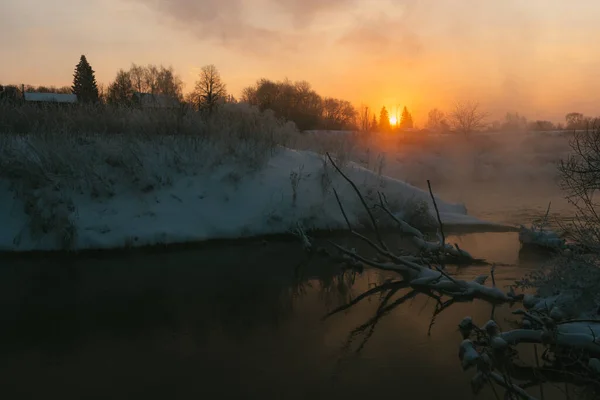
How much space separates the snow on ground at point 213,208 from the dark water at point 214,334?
1.67 m

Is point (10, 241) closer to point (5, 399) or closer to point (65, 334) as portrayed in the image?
point (65, 334)

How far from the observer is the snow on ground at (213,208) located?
12.3 meters

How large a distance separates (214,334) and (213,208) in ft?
23.7

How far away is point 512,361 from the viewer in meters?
5.83

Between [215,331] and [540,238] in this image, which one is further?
[540,238]

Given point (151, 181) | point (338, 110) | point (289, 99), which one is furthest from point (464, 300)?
point (338, 110)

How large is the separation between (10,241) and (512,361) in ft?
38.6

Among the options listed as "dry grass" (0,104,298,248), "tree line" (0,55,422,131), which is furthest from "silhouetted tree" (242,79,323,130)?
"dry grass" (0,104,298,248)

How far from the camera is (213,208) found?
540 inches

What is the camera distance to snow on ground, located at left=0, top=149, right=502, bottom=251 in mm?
12297

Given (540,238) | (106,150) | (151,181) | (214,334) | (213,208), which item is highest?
(106,150)

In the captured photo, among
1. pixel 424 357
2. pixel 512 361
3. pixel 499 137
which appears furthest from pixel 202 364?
pixel 499 137

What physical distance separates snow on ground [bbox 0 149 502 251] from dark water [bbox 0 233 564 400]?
167 cm

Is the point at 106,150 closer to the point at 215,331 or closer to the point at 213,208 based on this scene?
the point at 213,208
